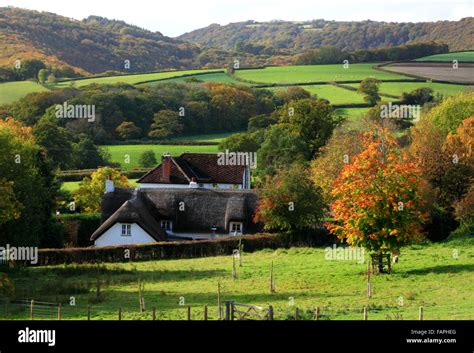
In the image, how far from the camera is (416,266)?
117 ft

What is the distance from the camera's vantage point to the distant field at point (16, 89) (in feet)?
339

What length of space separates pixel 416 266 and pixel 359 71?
77.6m

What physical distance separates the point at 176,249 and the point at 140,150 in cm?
4433

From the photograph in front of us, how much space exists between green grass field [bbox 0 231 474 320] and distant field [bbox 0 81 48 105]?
216 ft

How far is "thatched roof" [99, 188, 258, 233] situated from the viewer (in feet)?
180

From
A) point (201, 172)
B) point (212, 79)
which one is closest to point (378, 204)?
point (201, 172)

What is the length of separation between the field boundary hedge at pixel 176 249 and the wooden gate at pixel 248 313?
23052mm

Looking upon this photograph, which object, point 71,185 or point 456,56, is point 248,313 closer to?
point 71,185

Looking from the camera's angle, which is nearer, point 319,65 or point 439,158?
point 439,158

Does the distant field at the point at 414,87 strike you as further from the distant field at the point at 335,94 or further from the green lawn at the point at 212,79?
the green lawn at the point at 212,79

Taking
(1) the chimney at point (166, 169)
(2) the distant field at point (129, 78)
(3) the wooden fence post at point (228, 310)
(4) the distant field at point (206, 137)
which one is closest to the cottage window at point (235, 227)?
(1) the chimney at point (166, 169)

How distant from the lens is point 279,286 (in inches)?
1271
